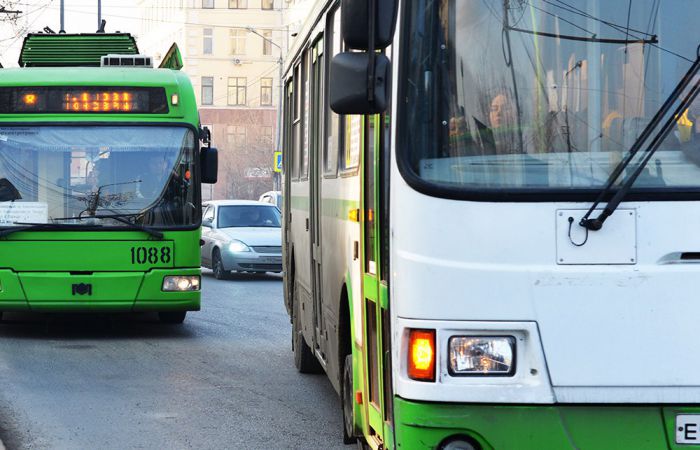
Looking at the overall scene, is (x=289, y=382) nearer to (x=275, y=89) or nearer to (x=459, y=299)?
(x=459, y=299)

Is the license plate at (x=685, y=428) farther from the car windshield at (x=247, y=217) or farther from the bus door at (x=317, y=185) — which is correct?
the car windshield at (x=247, y=217)

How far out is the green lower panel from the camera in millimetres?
5012

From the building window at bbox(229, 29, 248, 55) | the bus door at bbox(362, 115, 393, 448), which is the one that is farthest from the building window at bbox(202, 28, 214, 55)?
the bus door at bbox(362, 115, 393, 448)

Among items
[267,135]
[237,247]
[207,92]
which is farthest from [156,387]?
[207,92]

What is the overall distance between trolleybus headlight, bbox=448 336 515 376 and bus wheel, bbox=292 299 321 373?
598 cm

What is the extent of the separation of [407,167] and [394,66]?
16.4 inches

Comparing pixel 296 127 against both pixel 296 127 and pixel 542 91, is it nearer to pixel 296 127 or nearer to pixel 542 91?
pixel 296 127

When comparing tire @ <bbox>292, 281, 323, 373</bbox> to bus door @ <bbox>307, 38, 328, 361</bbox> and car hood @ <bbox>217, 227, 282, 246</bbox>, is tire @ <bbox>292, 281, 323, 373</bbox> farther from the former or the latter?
Result: car hood @ <bbox>217, 227, 282, 246</bbox>

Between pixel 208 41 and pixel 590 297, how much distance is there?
92192 mm

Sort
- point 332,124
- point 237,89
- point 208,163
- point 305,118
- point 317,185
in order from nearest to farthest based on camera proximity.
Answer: point 332,124
point 317,185
point 305,118
point 208,163
point 237,89

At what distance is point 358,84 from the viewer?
525cm

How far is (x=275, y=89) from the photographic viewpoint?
96625 mm

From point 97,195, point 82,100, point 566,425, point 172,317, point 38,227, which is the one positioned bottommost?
point 172,317

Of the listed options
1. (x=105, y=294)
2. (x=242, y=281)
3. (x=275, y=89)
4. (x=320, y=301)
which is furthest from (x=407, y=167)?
(x=275, y=89)
